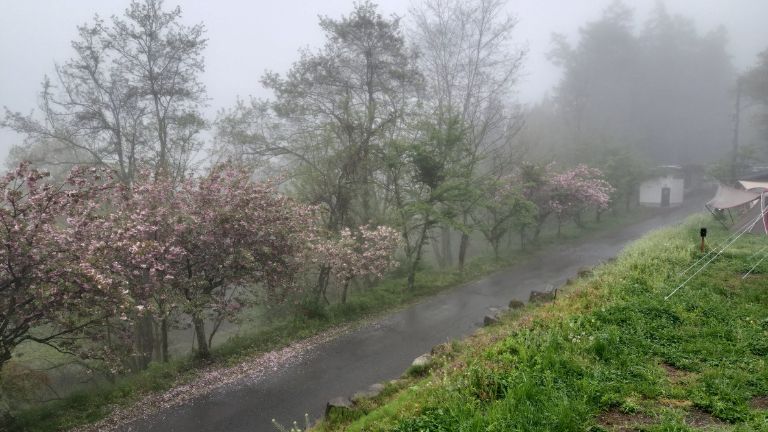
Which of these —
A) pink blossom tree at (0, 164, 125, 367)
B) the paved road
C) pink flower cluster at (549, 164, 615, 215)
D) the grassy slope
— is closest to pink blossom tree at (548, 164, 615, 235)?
pink flower cluster at (549, 164, 615, 215)

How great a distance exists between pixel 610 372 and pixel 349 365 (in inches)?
239

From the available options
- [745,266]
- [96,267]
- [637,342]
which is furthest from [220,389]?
[745,266]

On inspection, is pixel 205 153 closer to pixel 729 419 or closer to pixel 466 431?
pixel 466 431

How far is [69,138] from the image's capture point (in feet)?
56.7

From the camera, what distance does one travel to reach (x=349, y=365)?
10.5m

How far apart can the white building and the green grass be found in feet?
83.9

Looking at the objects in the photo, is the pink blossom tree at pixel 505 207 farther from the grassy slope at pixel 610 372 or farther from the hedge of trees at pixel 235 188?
the grassy slope at pixel 610 372

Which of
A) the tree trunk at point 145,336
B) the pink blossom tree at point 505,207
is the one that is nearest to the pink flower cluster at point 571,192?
the pink blossom tree at point 505,207

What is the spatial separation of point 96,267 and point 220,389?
3627mm

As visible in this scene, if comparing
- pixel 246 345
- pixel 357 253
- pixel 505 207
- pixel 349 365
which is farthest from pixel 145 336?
pixel 505 207

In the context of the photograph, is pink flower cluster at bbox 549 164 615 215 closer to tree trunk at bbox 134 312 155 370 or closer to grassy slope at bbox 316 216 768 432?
grassy slope at bbox 316 216 768 432

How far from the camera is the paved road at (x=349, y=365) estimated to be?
334 inches

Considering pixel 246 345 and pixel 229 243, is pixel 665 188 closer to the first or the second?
pixel 246 345

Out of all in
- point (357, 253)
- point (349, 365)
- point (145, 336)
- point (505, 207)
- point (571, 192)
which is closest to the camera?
point (349, 365)
